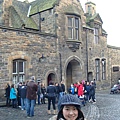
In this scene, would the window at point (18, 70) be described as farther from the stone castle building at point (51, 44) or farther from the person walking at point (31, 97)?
the person walking at point (31, 97)

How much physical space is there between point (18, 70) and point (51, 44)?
380cm

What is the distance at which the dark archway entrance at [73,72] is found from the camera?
20.5m

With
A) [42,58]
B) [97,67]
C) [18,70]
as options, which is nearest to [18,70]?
[18,70]

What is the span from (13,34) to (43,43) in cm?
280

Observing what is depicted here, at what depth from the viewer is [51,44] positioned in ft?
55.7

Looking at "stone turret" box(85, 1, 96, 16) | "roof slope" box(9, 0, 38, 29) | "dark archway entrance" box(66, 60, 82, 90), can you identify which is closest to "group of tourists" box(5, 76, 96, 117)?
"dark archway entrance" box(66, 60, 82, 90)

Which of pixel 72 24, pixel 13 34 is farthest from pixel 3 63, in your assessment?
pixel 72 24

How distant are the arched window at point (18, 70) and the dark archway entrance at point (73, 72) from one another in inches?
257

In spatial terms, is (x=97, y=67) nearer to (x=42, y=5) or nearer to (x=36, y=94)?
(x=42, y=5)

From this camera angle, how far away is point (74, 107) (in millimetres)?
2047

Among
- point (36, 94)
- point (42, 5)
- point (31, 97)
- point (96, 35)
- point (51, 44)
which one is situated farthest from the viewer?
point (96, 35)

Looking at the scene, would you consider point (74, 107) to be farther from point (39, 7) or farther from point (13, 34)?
point (39, 7)

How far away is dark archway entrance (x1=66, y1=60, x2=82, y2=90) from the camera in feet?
67.1

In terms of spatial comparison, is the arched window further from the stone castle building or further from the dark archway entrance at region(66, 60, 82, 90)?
the dark archway entrance at region(66, 60, 82, 90)
